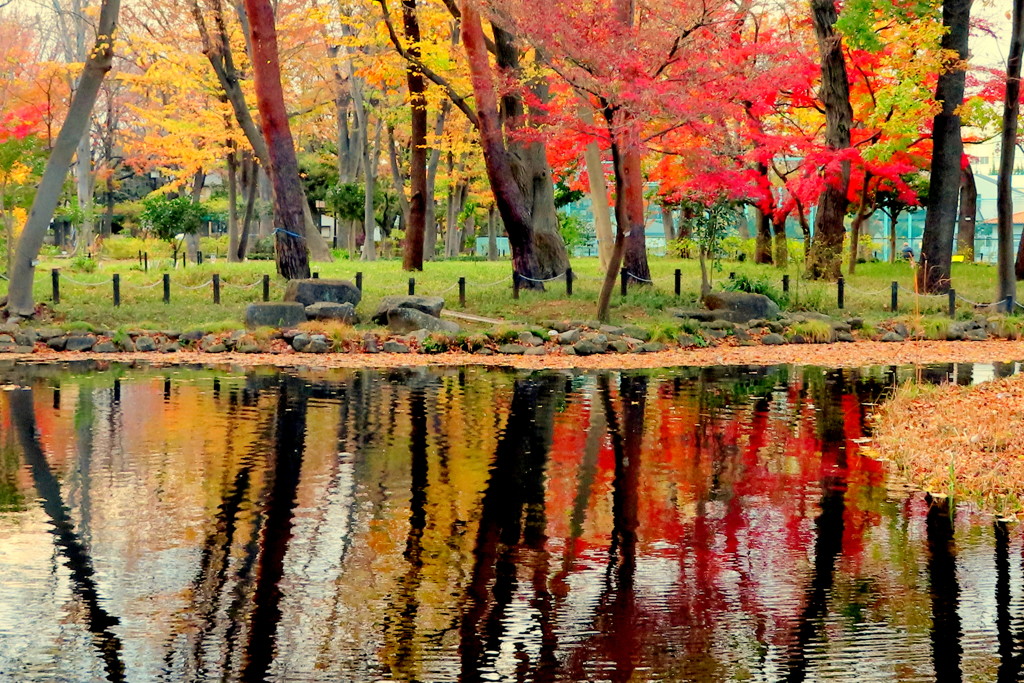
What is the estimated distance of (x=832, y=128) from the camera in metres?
31.0

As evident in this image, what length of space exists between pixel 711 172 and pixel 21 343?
15838mm

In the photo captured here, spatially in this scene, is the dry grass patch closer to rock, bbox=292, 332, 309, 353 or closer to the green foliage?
rock, bbox=292, 332, 309, 353

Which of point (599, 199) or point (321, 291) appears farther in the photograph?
point (599, 199)

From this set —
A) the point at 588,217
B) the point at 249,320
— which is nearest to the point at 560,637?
the point at 249,320

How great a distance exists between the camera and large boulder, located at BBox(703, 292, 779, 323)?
24.2 meters

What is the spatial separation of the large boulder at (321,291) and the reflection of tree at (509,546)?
10111 millimetres

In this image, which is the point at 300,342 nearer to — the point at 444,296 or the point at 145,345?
the point at 145,345

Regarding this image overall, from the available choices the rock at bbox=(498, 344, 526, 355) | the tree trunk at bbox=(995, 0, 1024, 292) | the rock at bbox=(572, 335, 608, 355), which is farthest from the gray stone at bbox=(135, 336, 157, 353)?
the tree trunk at bbox=(995, 0, 1024, 292)

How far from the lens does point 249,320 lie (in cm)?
2244

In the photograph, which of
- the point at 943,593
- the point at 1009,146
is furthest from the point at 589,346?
the point at 943,593

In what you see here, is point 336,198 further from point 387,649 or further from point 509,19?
point 387,649

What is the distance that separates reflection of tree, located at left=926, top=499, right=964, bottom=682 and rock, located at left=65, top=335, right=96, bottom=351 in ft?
50.7

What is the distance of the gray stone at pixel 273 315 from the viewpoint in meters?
22.4

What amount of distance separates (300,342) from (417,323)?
6.70 ft
